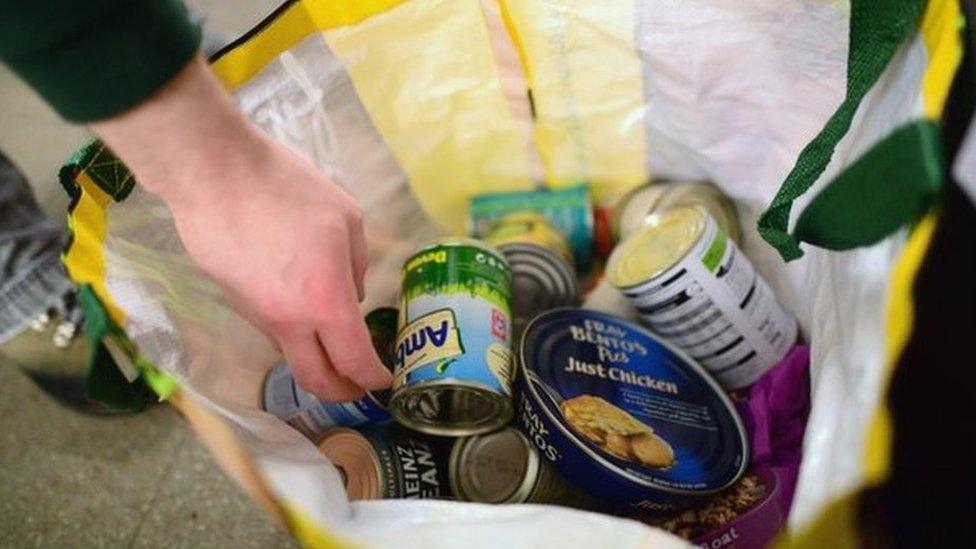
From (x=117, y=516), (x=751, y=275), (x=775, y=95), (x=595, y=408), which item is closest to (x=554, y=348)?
(x=595, y=408)

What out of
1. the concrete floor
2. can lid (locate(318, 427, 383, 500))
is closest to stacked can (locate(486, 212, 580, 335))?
can lid (locate(318, 427, 383, 500))

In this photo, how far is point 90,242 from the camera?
24.5 inches

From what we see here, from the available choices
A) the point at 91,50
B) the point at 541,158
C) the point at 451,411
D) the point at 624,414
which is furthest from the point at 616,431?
the point at 91,50

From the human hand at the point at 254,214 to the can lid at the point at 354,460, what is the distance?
0.36ft

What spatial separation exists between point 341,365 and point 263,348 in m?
0.17

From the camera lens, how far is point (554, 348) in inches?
30.9

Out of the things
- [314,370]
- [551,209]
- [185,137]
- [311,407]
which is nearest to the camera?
[185,137]

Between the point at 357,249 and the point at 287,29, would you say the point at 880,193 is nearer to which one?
the point at 357,249

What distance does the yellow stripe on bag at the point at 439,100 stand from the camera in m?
0.81

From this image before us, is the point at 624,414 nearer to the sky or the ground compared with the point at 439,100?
nearer to the ground

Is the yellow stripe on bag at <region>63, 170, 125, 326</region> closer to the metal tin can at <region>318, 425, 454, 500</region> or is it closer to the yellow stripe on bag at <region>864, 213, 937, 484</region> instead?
the metal tin can at <region>318, 425, 454, 500</region>

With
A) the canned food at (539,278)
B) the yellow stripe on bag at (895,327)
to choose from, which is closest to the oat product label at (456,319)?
the canned food at (539,278)

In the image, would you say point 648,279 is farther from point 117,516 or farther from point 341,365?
point 117,516

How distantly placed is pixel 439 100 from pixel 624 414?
37 cm
